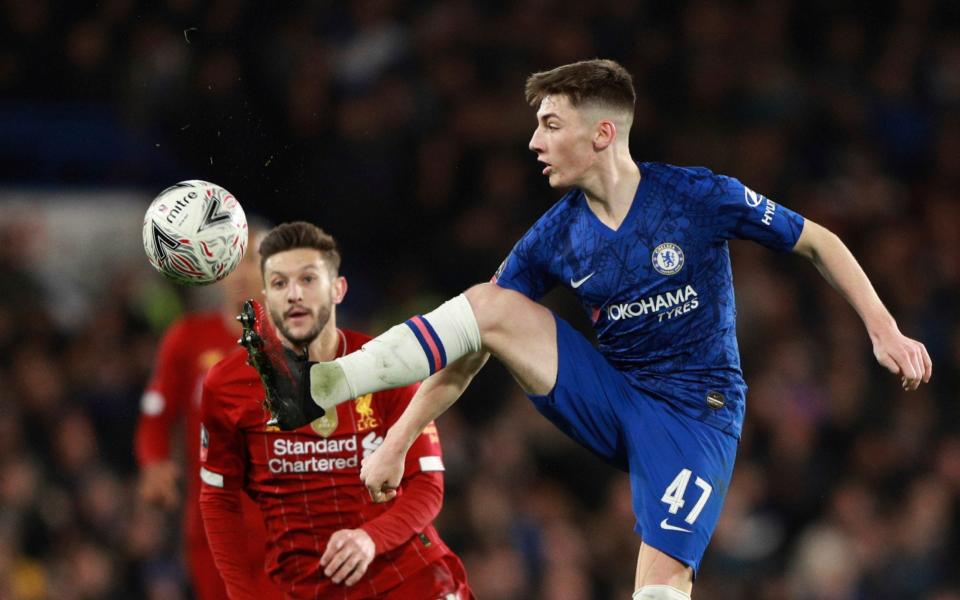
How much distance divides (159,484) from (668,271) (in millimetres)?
2915

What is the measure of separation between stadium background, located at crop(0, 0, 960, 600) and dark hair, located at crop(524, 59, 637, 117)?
2398mm

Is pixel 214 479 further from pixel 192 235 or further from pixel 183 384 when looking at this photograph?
pixel 183 384

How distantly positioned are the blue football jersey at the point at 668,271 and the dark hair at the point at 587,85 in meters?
0.28

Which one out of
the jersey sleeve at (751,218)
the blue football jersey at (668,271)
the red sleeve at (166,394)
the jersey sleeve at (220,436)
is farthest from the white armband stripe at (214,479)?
the jersey sleeve at (751,218)

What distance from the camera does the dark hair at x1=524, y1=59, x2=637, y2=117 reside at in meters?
5.03

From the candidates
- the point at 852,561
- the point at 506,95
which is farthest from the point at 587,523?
the point at 506,95

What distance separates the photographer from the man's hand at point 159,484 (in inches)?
260

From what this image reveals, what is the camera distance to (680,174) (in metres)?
5.02

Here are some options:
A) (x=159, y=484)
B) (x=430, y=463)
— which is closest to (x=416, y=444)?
(x=430, y=463)

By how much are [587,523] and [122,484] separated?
2.98m

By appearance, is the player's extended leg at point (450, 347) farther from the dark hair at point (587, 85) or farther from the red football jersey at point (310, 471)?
the dark hair at point (587, 85)

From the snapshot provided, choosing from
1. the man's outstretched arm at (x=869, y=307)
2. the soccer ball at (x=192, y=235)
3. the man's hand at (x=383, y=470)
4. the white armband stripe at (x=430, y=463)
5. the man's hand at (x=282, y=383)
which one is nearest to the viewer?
the man's hand at (x=282, y=383)

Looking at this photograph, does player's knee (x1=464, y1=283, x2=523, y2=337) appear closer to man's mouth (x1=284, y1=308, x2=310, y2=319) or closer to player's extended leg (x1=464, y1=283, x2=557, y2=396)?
player's extended leg (x1=464, y1=283, x2=557, y2=396)

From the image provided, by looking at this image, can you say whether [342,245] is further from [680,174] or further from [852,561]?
[680,174]
